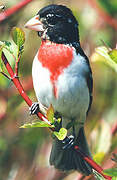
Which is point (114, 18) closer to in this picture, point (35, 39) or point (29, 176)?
point (35, 39)

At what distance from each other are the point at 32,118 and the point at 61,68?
0.66 metres

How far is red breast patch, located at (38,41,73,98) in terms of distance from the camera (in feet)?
9.52

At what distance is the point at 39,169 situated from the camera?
342 centimetres

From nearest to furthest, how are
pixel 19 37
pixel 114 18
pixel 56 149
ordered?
pixel 19 37 → pixel 56 149 → pixel 114 18

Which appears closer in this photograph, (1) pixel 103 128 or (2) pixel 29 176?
(1) pixel 103 128

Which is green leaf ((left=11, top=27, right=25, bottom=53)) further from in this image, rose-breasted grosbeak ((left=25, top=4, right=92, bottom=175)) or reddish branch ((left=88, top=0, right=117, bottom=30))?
reddish branch ((left=88, top=0, right=117, bottom=30))

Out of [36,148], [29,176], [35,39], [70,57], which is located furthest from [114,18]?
[29,176]

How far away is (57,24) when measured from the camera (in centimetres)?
313

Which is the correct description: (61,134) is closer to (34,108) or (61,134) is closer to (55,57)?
(34,108)

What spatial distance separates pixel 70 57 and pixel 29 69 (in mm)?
1032

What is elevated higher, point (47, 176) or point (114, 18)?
point (114, 18)

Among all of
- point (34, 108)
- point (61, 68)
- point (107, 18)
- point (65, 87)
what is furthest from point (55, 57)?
point (107, 18)

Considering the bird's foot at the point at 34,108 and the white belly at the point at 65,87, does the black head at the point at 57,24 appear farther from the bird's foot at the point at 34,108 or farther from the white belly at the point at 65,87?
the bird's foot at the point at 34,108

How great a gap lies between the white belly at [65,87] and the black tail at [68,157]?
47 cm
